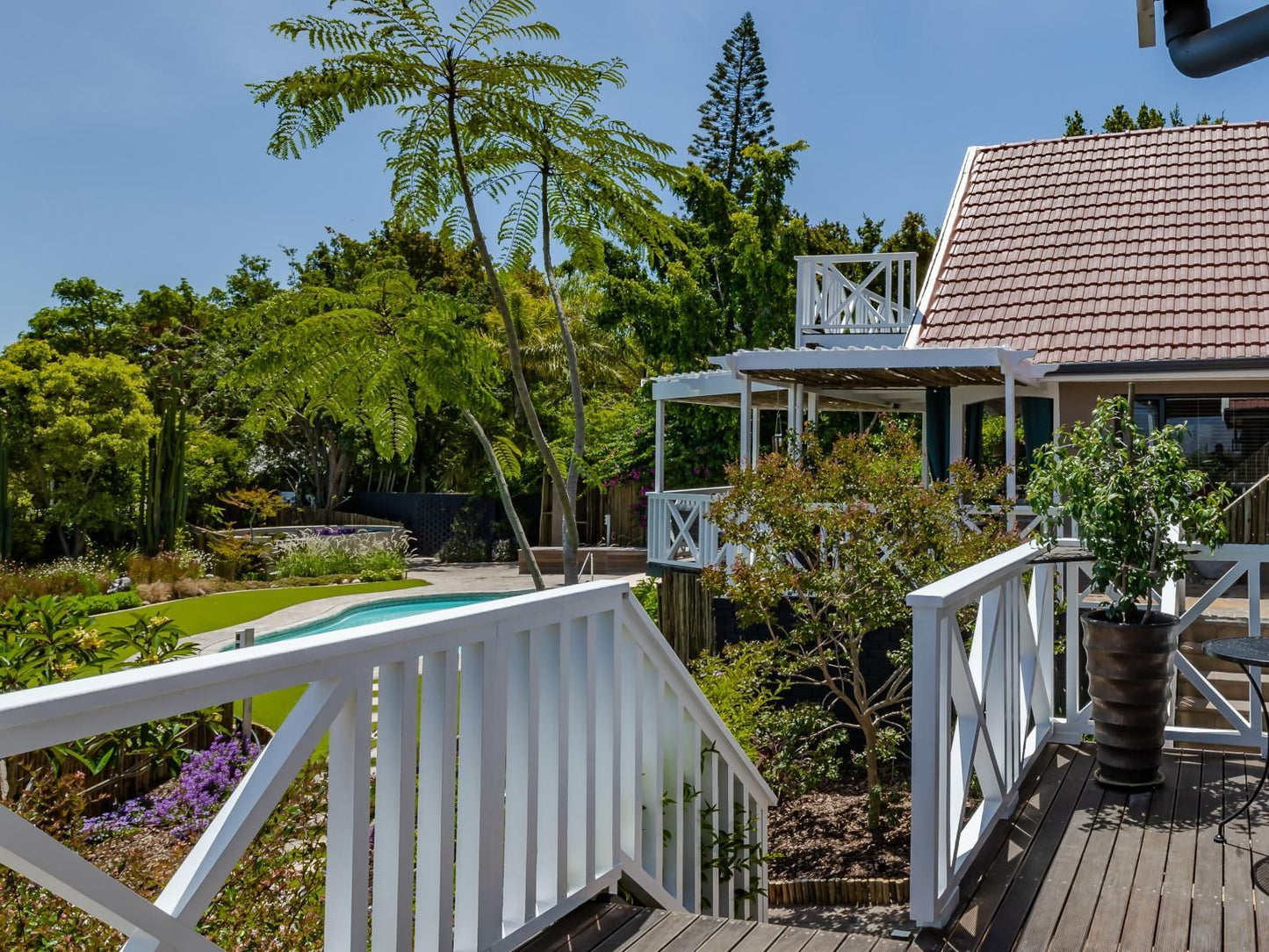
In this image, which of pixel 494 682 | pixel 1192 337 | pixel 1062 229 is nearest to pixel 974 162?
pixel 1062 229

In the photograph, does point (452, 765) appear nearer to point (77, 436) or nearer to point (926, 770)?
point (926, 770)

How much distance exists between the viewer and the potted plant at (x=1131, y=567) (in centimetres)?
437

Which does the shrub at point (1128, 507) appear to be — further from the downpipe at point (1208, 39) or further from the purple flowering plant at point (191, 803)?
the purple flowering plant at point (191, 803)

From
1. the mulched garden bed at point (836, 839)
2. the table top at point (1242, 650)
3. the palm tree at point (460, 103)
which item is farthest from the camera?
the palm tree at point (460, 103)

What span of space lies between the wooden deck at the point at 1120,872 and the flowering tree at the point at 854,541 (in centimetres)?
314

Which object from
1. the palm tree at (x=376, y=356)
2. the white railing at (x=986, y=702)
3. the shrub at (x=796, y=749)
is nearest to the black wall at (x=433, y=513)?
the palm tree at (x=376, y=356)

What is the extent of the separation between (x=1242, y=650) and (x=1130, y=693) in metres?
0.55

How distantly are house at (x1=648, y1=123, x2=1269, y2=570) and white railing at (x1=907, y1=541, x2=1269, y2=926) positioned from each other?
4.73 metres

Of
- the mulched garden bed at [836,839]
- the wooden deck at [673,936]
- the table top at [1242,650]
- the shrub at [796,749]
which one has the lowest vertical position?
the mulched garden bed at [836,839]

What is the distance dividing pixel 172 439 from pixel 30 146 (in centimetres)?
1529

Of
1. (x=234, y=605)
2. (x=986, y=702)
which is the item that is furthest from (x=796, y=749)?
(x=234, y=605)

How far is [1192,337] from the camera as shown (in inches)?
483

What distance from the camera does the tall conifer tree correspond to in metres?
27.1

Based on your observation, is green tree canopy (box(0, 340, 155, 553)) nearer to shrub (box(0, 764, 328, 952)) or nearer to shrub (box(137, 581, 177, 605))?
shrub (box(137, 581, 177, 605))
